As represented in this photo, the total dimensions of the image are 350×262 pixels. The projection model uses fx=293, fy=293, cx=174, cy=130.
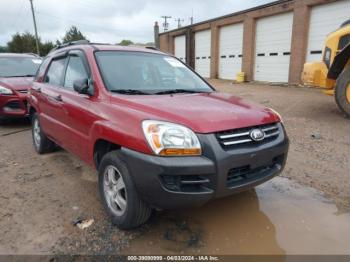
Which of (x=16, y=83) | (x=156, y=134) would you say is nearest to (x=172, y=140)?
(x=156, y=134)

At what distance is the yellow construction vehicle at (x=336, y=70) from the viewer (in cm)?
663

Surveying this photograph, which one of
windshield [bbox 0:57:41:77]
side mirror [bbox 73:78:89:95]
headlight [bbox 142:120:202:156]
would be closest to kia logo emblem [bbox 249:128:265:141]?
headlight [bbox 142:120:202:156]

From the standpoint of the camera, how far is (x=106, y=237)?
268 centimetres

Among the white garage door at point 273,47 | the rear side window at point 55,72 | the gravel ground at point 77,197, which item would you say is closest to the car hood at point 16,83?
the gravel ground at point 77,197

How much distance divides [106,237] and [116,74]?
1.69 meters

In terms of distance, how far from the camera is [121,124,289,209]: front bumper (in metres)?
2.25

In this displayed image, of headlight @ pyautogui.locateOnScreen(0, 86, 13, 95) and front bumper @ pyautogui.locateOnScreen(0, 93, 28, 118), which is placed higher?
headlight @ pyautogui.locateOnScreen(0, 86, 13, 95)

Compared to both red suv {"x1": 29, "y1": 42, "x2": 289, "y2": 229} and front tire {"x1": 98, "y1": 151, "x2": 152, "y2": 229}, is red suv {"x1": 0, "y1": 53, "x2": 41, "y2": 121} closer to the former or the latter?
red suv {"x1": 29, "y1": 42, "x2": 289, "y2": 229}

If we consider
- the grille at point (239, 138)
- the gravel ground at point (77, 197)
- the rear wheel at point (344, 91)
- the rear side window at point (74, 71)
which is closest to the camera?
the grille at point (239, 138)

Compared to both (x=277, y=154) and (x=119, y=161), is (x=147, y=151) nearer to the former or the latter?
(x=119, y=161)

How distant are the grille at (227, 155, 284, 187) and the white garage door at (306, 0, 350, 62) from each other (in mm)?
12240

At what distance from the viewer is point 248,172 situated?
2600 millimetres

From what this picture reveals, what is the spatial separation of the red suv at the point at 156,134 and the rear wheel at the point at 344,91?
4.38 metres

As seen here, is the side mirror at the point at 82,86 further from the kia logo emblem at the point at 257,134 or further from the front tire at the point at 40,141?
the front tire at the point at 40,141
